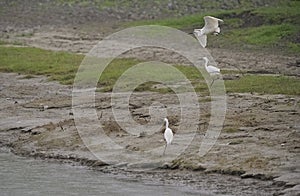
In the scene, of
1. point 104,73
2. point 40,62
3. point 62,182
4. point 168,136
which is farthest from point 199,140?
point 40,62

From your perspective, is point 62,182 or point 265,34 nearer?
point 62,182

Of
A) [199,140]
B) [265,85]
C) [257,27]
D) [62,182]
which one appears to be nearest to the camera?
[62,182]

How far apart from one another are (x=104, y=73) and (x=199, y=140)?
407 inches

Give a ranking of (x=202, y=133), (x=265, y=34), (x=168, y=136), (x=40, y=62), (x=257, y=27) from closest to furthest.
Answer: (x=168, y=136)
(x=202, y=133)
(x=40, y=62)
(x=265, y=34)
(x=257, y=27)

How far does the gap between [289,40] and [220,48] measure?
2.52 metres

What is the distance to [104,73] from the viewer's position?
27.2 metres

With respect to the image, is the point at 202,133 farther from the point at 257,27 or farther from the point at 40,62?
the point at 257,27

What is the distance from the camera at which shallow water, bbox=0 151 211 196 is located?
14.9 metres

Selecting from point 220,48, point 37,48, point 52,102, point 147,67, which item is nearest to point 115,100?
→ point 52,102

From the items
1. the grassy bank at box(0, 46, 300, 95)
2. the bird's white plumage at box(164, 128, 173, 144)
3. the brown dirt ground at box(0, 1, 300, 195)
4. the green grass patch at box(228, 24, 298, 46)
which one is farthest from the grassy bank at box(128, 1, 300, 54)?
the bird's white plumage at box(164, 128, 173, 144)

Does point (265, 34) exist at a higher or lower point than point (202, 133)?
higher

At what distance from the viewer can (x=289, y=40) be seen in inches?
1299

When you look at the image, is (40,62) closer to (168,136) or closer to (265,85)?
(265,85)

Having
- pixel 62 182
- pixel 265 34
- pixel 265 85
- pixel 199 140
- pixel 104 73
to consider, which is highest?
pixel 265 34
